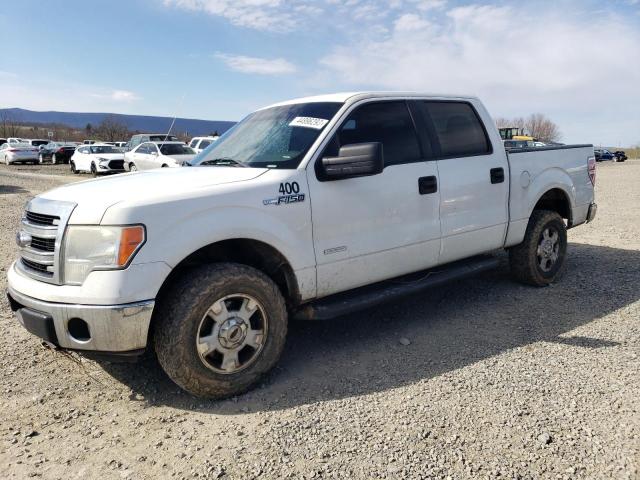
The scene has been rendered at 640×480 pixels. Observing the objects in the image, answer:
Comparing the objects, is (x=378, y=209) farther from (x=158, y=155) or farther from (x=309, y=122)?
(x=158, y=155)

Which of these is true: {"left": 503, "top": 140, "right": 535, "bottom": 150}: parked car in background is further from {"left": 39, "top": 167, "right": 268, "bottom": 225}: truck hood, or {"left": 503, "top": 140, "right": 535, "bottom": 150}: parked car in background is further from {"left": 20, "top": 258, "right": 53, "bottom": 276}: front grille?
{"left": 20, "top": 258, "right": 53, "bottom": 276}: front grille

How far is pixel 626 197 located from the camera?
14.2m

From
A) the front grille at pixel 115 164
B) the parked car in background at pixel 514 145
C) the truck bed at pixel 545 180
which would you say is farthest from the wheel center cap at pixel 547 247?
the front grille at pixel 115 164

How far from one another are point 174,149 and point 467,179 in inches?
682

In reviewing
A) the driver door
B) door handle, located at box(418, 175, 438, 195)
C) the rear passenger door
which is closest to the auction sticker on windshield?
the driver door

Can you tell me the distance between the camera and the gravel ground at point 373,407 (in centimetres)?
258

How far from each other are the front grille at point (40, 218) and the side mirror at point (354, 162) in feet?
5.72

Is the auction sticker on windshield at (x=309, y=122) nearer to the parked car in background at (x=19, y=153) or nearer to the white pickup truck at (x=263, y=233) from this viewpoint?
the white pickup truck at (x=263, y=233)

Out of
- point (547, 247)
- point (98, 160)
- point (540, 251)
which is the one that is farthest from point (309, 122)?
point (98, 160)

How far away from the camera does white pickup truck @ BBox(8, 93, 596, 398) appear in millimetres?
2855

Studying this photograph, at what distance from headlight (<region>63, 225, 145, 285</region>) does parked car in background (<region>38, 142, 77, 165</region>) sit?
36749 millimetres

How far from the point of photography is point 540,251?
5320mm

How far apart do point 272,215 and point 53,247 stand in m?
1.33

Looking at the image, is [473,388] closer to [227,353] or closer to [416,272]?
[416,272]
